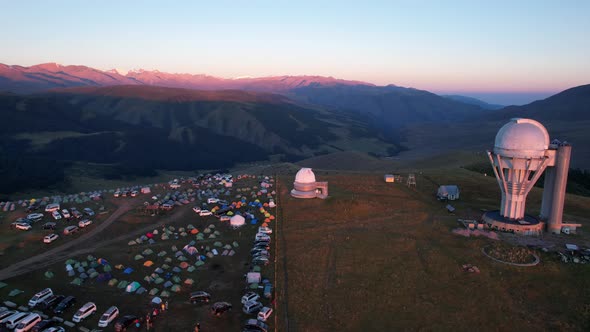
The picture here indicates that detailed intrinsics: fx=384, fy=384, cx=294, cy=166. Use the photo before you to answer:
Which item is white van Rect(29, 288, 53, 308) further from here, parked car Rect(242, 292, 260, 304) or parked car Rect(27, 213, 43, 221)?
parked car Rect(27, 213, 43, 221)

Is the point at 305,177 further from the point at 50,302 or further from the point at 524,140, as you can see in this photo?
the point at 50,302

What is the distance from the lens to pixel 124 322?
3356 cm

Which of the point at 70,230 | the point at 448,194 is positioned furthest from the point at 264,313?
the point at 448,194

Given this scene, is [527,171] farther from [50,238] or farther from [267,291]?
[50,238]

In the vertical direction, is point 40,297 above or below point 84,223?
below

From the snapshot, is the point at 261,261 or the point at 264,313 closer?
the point at 264,313

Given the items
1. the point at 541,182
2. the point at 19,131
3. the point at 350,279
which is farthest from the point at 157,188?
the point at 19,131

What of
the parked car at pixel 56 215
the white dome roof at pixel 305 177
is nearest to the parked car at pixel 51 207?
the parked car at pixel 56 215

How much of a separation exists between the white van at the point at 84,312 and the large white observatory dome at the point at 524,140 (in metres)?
52.7

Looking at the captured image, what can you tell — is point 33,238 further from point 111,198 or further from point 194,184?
point 194,184

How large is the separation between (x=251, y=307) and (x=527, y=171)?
136ft

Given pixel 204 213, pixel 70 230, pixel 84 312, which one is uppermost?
pixel 204 213

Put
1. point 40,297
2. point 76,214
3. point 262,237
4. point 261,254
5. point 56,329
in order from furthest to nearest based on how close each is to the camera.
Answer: point 76,214, point 262,237, point 261,254, point 40,297, point 56,329

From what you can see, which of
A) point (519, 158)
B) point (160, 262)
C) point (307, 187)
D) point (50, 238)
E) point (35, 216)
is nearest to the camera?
point (160, 262)
